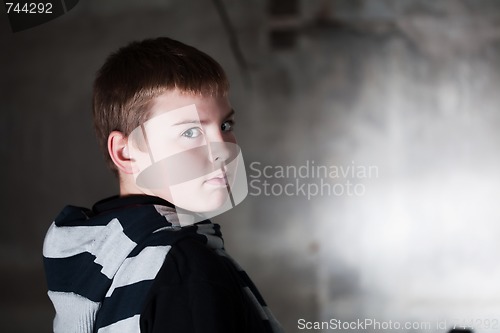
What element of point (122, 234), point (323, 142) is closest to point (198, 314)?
point (122, 234)

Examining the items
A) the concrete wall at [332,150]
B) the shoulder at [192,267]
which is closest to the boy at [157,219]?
the shoulder at [192,267]

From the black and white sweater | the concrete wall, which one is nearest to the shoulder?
the black and white sweater

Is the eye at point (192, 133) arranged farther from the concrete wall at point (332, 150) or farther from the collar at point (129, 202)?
the concrete wall at point (332, 150)

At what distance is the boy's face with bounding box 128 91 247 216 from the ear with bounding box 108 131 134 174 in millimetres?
23

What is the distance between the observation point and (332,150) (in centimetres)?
240

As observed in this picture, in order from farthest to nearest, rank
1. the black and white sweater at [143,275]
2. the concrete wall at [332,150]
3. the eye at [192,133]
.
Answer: the concrete wall at [332,150]
the eye at [192,133]
the black and white sweater at [143,275]

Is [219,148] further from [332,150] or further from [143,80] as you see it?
[332,150]

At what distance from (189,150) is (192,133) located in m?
0.02

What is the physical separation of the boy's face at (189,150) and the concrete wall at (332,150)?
1.69m

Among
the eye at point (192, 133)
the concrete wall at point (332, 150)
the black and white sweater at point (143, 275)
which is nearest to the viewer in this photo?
the black and white sweater at point (143, 275)

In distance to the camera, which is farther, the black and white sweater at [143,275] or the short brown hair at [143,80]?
the short brown hair at [143,80]

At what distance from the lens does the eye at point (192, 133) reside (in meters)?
0.68

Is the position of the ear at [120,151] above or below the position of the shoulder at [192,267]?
above

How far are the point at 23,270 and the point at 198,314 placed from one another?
6.57 ft
